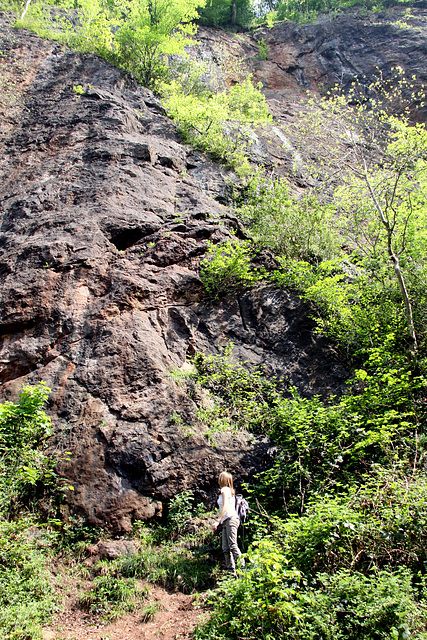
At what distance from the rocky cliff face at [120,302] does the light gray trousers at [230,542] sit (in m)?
1.26

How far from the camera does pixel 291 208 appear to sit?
12.4 meters

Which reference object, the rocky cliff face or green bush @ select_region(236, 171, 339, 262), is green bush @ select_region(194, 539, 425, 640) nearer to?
the rocky cliff face

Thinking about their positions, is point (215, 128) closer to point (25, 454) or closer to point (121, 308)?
point (121, 308)

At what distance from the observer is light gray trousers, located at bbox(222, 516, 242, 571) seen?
562 centimetres

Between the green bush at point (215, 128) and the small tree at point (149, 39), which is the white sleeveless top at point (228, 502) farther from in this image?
the small tree at point (149, 39)

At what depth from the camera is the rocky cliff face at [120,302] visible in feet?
23.1

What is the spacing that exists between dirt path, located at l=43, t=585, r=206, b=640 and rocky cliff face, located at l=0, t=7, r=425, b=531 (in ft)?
4.55

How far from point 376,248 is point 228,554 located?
8.17m

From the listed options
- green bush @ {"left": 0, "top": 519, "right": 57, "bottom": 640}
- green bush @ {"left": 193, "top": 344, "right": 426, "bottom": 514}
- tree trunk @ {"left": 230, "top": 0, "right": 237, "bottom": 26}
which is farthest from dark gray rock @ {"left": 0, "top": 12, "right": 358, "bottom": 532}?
tree trunk @ {"left": 230, "top": 0, "right": 237, "bottom": 26}

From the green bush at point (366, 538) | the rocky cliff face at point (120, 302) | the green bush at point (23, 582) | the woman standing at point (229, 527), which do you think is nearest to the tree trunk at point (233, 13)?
the rocky cliff face at point (120, 302)

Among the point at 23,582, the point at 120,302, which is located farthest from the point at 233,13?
the point at 23,582

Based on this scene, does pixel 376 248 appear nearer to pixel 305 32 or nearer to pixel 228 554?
pixel 228 554

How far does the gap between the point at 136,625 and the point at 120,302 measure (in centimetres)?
573

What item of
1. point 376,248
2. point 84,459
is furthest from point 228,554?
point 376,248
